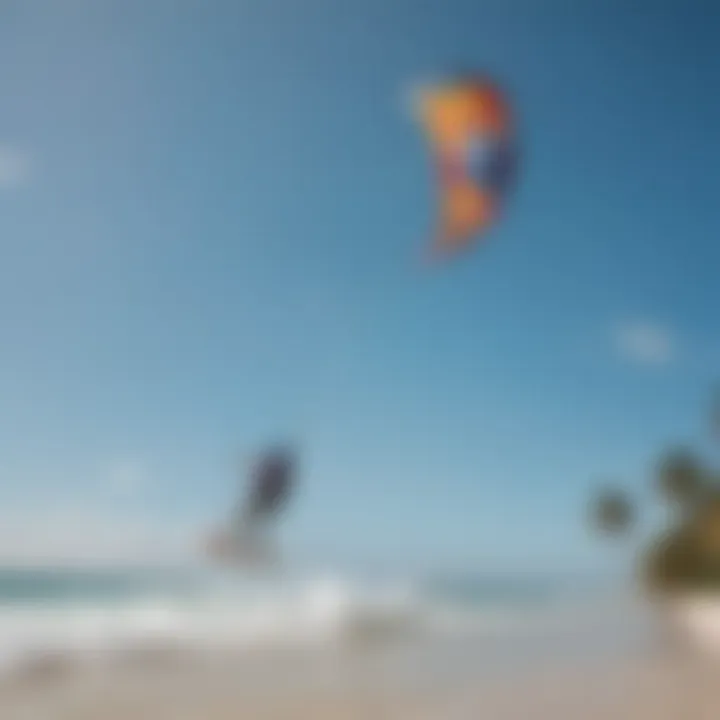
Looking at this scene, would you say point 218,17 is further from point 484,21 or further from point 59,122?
point 484,21

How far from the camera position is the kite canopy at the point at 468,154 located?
2840mm

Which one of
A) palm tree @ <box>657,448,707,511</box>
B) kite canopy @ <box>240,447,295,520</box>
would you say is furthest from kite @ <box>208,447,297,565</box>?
palm tree @ <box>657,448,707,511</box>

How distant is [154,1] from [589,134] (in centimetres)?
117

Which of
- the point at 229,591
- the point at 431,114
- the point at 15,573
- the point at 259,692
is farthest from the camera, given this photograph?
the point at 15,573

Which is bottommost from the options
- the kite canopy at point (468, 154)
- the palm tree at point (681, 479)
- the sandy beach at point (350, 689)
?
the sandy beach at point (350, 689)

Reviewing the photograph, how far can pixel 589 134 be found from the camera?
9.75 feet

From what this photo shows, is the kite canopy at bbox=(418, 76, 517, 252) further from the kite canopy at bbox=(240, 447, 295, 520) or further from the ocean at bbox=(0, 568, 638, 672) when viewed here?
the ocean at bbox=(0, 568, 638, 672)

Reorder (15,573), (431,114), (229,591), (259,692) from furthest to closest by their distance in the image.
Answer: (15,573), (229,591), (431,114), (259,692)


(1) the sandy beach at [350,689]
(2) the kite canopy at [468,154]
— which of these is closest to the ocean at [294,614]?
(1) the sandy beach at [350,689]

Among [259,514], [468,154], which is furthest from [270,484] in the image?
[468,154]

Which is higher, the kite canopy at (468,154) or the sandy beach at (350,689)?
the kite canopy at (468,154)

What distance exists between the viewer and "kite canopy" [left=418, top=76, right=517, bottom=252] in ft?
9.32

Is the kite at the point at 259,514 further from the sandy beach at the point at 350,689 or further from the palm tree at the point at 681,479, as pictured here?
the palm tree at the point at 681,479

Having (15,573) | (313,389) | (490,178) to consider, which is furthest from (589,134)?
(15,573)
